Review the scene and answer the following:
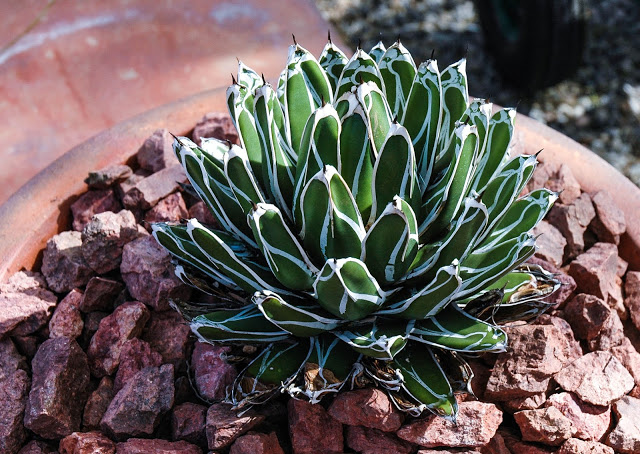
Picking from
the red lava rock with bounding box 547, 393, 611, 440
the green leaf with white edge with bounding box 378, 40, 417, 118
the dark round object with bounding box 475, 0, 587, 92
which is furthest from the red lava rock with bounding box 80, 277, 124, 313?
the dark round object with bounding box 475, 0, 587, 92

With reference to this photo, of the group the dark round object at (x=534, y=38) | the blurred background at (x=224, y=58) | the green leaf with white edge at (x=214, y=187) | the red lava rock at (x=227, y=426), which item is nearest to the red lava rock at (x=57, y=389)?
the red lava rock at (x=227, y=426)

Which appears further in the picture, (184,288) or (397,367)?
(184,288)

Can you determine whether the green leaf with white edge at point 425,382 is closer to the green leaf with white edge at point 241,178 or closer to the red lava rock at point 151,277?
the green leaf with white edge at point 241,178

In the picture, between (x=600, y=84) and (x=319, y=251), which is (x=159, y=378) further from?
(x=600, y=84)

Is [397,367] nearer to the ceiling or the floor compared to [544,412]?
nearer to the ceiling

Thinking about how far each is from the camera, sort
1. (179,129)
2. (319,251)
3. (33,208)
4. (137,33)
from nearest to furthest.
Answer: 1. (319,251)
2. (33,208)
3. (179,129)
4. (137,33)

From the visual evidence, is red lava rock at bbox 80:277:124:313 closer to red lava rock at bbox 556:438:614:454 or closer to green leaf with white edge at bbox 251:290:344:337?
green leaf with white edge at bbox 251:290:344:337

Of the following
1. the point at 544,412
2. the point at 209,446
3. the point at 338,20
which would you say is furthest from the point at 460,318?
the point at 338,20
